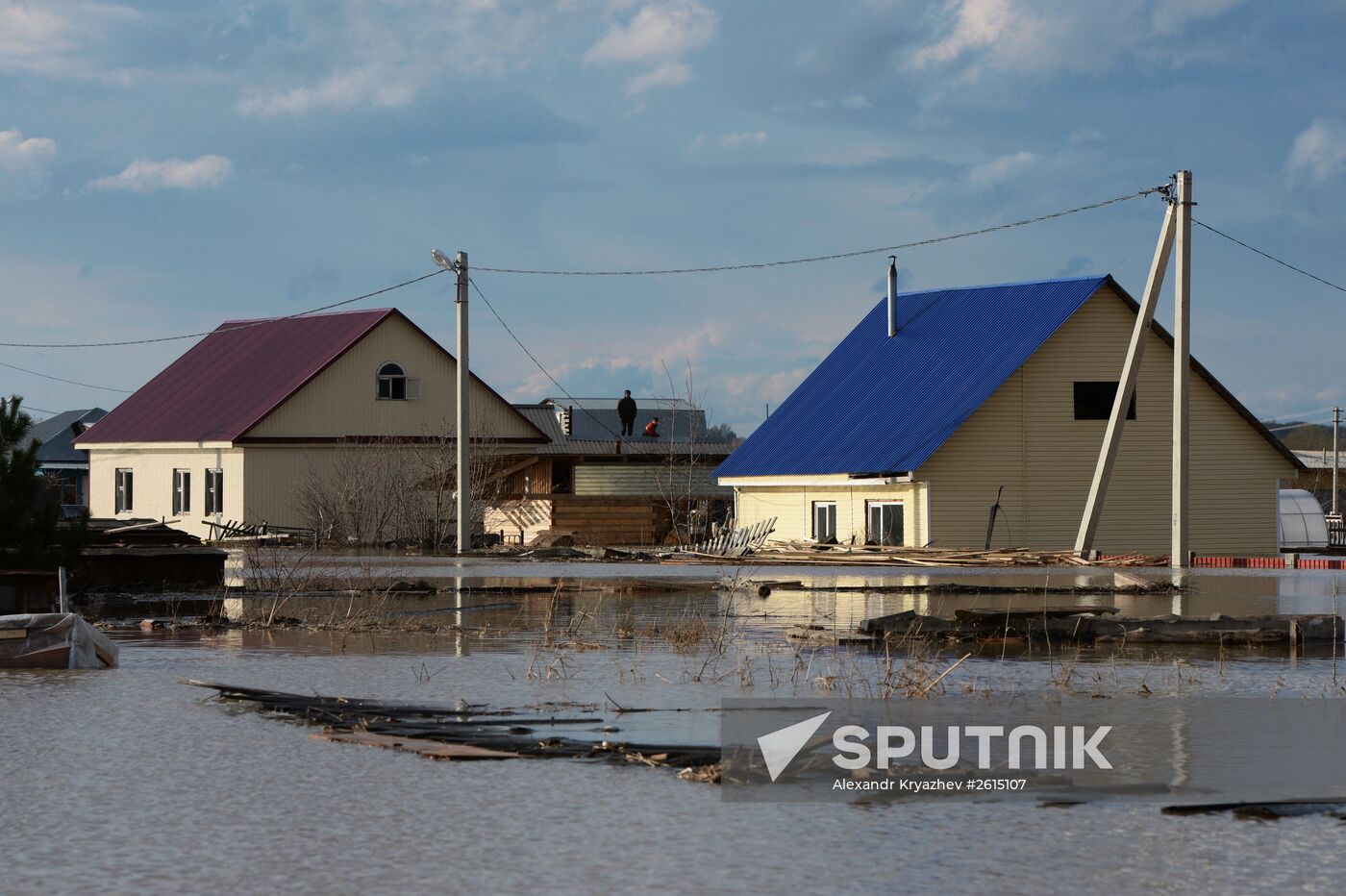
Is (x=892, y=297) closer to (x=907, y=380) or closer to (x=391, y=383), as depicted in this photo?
(x=907, y=380)

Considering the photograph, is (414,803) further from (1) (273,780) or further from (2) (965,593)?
(2) (965,593)

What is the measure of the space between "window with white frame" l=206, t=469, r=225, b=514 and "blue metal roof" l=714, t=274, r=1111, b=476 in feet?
53.5

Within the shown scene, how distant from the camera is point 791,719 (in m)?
11.4

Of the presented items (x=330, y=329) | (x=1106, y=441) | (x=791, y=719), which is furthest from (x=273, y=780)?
(x=330, y=329)

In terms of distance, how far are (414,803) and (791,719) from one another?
329 centimetres

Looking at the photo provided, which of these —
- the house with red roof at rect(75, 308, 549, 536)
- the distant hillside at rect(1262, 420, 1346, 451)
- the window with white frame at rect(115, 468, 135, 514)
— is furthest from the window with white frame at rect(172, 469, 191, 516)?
the distant hillside at rect(1262, 420, 1346, 451)

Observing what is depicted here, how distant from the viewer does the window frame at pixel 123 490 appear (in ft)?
192

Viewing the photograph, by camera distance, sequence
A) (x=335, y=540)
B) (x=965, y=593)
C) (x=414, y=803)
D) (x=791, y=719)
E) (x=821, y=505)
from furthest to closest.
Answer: (x=335, y=540), (x=821, y=505), (x=965, y=593), (x=791, y=719), (x=414, y=803)

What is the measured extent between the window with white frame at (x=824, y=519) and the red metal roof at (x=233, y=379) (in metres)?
17.6

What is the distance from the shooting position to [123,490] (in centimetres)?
5906

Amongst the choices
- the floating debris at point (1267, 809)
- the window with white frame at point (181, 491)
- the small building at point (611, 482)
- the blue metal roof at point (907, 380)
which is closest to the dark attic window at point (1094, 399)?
the blue metal roof at point (907, 380)

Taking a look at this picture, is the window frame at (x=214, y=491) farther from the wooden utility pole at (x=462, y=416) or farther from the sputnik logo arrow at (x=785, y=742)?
the sputnik logo arrow at (x=785, y=742)

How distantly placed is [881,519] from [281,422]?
20190 millimetres

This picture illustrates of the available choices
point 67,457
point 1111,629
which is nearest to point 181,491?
point 67,457
